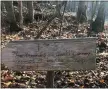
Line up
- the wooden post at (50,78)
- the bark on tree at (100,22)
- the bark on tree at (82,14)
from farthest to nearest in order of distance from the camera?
the bark on tree at (82,14), the bark on tree at (100,22), the wooden post at (50,78)

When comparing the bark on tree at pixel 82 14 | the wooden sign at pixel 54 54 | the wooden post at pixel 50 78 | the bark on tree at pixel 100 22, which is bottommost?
the wooden post at pixel 50 78

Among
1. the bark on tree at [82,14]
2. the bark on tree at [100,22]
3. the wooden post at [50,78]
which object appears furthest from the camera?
the bark on tree at [82,14]

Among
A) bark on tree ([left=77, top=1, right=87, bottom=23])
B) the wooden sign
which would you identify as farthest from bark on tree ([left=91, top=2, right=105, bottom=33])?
the wooden sign

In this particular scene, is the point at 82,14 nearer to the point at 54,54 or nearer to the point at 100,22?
the point at 100,22

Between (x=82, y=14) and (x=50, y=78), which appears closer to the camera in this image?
(x=50, y=78)

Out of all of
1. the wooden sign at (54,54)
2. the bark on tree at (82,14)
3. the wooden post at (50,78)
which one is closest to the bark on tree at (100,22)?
the bark on tree at (82,14)

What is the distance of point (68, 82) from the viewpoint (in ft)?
18.9

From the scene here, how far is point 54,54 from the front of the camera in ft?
14.4

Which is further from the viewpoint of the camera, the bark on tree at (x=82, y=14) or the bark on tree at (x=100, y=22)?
the bark on tree at (x=82, y=14)

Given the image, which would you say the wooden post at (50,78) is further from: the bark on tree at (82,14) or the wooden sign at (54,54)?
the bark on tree at (82,14)

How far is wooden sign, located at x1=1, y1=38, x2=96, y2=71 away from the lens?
4340mm

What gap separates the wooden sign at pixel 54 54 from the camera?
4.34 metres

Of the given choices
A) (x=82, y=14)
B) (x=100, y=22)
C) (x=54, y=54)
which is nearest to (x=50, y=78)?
(x=54, y=54)

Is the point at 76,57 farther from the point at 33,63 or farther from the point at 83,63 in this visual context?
the point at 33,63
